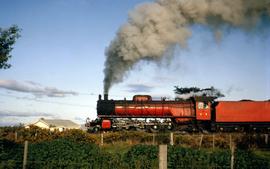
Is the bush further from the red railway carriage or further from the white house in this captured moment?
the white house

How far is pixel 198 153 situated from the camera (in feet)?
56.1

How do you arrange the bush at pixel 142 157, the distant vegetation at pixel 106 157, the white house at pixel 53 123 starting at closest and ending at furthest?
the distant vegetation at pixel 106 157
the bush at pixel 142 157
the white house at pixel 53 123

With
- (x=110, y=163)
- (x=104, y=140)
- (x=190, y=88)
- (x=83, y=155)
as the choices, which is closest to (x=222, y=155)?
(x=110, y=163)

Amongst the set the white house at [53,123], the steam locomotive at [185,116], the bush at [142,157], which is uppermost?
the steam locomotive at [185,116]

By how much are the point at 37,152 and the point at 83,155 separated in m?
2.08

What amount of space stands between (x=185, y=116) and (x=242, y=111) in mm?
5704

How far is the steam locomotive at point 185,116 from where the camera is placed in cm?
3331

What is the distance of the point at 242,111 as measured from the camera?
3356 cm

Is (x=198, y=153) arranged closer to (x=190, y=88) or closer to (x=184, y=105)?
(x=184, y=105)

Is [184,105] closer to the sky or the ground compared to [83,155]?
closer to the sky

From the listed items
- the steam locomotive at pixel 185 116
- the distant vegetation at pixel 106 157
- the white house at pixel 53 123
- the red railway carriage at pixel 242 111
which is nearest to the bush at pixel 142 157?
the distant vegetation at pixel 106 157

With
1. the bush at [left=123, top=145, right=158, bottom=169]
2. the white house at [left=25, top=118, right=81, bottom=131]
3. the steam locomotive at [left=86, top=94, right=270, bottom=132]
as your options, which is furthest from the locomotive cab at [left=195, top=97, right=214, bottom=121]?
the white house at [left=25, top=118, right=81, bottom=131]

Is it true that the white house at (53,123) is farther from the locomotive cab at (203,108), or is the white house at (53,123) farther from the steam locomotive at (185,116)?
the locomotive cab at (203,108)

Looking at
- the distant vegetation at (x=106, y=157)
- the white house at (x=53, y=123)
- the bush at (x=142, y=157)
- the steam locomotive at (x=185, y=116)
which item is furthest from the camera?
the white house at (x=53, y=123)
